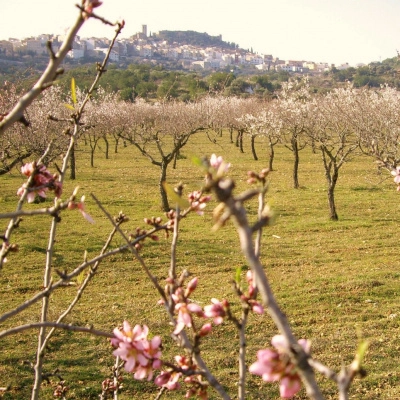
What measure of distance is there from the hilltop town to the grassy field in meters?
64.9

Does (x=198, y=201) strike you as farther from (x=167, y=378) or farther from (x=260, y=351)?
(x=260, y=351)

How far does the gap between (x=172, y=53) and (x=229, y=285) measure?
Result: 139803mm

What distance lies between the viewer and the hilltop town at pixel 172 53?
9156cm

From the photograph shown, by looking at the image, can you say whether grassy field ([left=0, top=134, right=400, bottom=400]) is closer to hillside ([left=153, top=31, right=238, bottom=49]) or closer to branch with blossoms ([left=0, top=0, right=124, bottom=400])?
branch with blossoms ([left=0, top=0, right=124, bottom=400])

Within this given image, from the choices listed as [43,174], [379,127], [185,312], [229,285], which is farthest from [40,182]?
[379,127]

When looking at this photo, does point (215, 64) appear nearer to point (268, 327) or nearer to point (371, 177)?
point (371, 177)

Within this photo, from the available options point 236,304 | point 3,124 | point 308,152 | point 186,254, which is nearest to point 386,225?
point 186,254

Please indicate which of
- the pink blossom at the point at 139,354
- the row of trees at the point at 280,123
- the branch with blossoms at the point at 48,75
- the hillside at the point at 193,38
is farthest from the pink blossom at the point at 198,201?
the hillside at the point at 193,38

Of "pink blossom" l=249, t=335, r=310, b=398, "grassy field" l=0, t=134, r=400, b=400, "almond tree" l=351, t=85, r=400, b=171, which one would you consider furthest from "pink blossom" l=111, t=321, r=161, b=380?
"almond tree" l=351, t=85, r=400, b=171

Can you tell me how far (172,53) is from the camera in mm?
139750

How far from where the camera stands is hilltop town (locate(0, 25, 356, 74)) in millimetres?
91562

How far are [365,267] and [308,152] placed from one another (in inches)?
785

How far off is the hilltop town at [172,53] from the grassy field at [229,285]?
64.9m

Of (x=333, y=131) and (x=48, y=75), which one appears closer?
(x=48, y=75)
